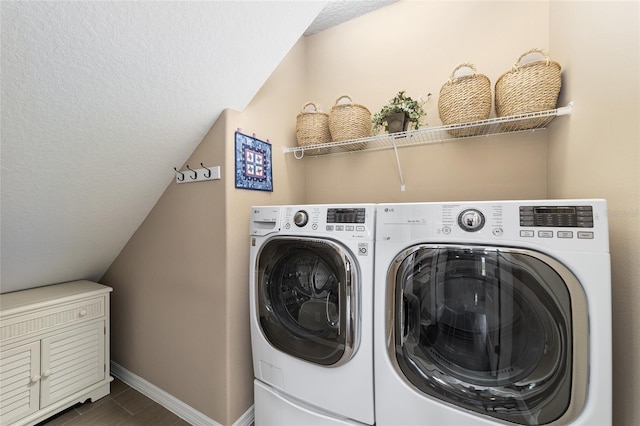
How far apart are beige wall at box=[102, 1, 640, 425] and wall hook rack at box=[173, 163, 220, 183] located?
4 cm

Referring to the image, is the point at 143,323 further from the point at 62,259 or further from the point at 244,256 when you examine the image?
the point at 244,256

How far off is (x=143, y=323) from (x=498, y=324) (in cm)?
211

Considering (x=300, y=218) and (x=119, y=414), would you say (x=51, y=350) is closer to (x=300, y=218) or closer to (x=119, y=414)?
(x=119, y=414)

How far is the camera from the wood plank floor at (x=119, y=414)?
1.51 metres

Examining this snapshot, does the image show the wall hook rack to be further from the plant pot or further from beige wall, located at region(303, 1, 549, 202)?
the plant pot

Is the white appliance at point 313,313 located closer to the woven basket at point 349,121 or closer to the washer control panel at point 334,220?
the washer control panel at point 334,220

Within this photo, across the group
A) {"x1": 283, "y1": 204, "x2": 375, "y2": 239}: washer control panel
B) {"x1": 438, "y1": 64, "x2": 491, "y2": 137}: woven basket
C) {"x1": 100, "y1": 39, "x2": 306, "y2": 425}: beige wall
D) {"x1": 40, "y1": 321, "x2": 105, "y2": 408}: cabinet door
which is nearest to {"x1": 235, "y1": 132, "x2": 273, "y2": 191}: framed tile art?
{"x1": 100, "y1": 39, "x2": 306, "y2": 425}: beige wall

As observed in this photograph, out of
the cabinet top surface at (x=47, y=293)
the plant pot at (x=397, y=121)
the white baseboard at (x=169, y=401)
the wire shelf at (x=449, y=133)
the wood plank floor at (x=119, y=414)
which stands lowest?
the wood plank floor at (x=119, y=414)

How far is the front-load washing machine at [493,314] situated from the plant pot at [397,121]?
0.71 metres

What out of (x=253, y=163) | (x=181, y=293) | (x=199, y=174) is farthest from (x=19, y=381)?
(x=253, y=163)

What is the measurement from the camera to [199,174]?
143 cm

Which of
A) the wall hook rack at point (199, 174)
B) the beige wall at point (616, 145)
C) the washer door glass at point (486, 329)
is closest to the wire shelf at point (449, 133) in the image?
the beige wall at point (616, 145)

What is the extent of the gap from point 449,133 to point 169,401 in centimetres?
248

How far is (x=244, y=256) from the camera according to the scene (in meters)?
1.45
